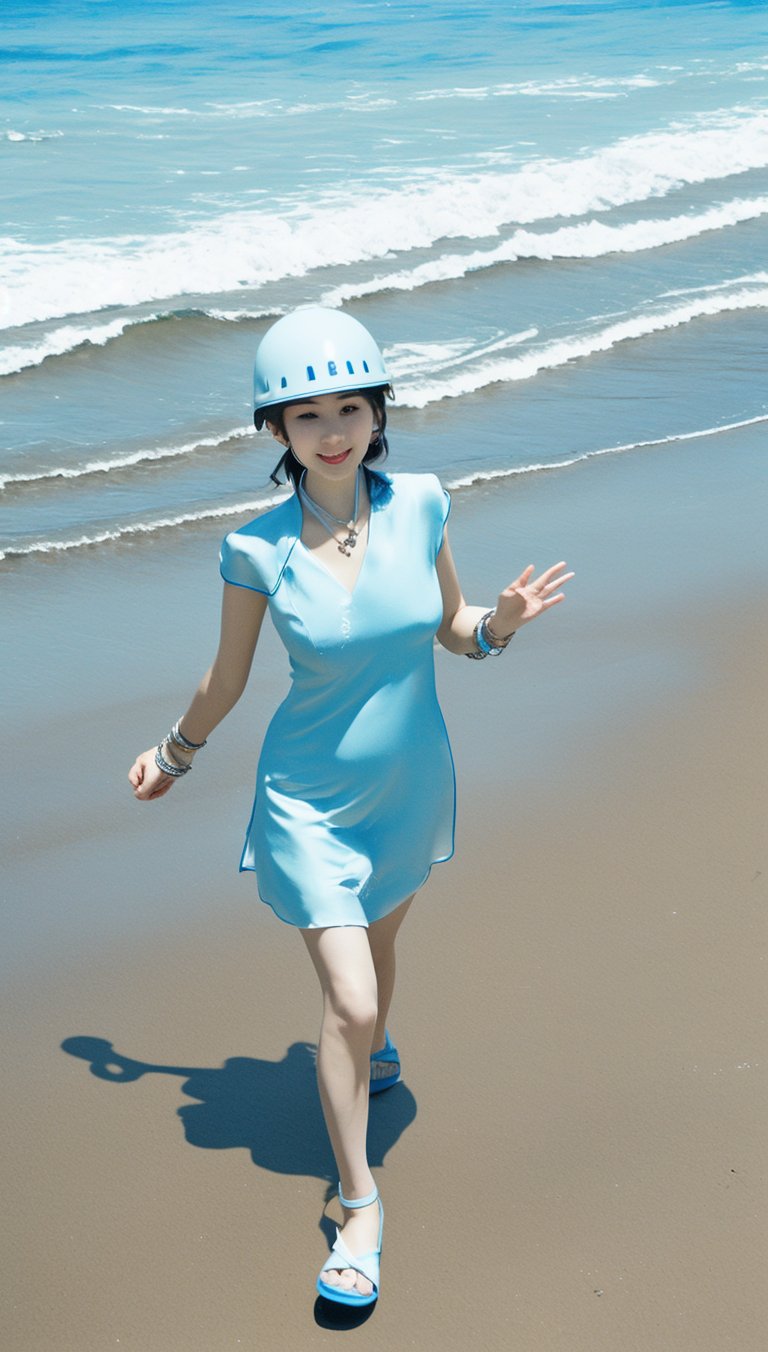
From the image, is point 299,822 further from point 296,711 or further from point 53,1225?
point 53,1225

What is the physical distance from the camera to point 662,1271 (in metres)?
3.01

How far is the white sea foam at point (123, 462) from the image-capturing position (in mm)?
8297

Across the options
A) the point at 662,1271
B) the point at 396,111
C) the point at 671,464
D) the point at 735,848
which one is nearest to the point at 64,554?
the point at 671,464

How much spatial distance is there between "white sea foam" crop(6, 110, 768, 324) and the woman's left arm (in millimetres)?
9879

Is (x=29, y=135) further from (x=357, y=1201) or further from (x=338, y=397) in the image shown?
(x=357, y=1201)

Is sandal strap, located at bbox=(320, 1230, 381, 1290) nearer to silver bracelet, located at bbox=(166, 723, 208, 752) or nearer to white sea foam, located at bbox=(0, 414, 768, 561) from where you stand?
silver bracelet, located at bbox=(166, 723, 208, 752)

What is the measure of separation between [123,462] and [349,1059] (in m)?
6.11

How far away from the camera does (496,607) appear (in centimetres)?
312

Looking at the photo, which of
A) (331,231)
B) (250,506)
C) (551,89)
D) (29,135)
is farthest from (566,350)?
(551,89)

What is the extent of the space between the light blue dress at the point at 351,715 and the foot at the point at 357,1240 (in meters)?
0.59

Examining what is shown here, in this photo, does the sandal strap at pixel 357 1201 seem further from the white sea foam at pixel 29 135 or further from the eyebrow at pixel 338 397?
→ the white sea foam at pixel 29 135

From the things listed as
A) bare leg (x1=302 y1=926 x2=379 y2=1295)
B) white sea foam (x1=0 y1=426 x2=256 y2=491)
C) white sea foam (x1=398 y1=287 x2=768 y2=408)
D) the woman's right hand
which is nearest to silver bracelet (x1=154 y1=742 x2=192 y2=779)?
the woman's right hand

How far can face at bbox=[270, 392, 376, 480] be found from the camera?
9.58 feet

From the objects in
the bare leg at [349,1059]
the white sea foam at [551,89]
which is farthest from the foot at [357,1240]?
the white sea foam at [551,89]
